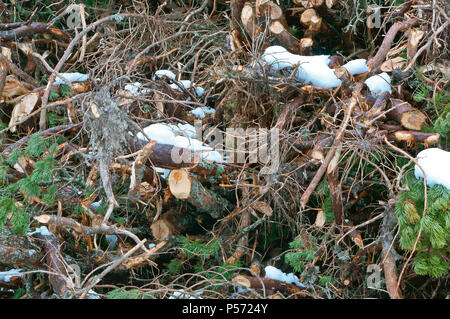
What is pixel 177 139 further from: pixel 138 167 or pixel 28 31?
pixel 28 31

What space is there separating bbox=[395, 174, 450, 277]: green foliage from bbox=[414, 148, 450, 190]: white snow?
0.02m

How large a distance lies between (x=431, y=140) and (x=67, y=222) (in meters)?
1.37

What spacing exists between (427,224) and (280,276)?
2.00 ft

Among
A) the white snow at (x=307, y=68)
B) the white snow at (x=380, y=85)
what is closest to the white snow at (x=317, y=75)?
the white snow at (x=307, y=68)

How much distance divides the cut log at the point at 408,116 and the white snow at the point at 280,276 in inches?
29.1

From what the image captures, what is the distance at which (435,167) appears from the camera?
1.72 metres

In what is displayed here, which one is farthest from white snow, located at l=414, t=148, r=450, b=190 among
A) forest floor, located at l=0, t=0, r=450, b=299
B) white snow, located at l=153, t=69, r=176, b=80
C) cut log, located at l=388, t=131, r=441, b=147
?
white snow, located at l=153, t=69, r=176, b=80

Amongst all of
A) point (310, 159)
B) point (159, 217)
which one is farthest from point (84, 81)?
point (310, 159)

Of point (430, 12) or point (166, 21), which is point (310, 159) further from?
point (166, 21)

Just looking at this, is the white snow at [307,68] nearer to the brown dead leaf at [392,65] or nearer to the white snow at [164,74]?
the brown dead leaf at [392,65]

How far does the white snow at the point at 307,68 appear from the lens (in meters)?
2.16

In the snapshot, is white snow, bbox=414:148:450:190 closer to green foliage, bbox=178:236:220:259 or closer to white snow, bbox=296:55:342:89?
white snow, bbox=296:55:342:89

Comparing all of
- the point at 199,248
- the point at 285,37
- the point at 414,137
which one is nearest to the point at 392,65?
the point at 414,137

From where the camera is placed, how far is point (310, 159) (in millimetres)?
2031
